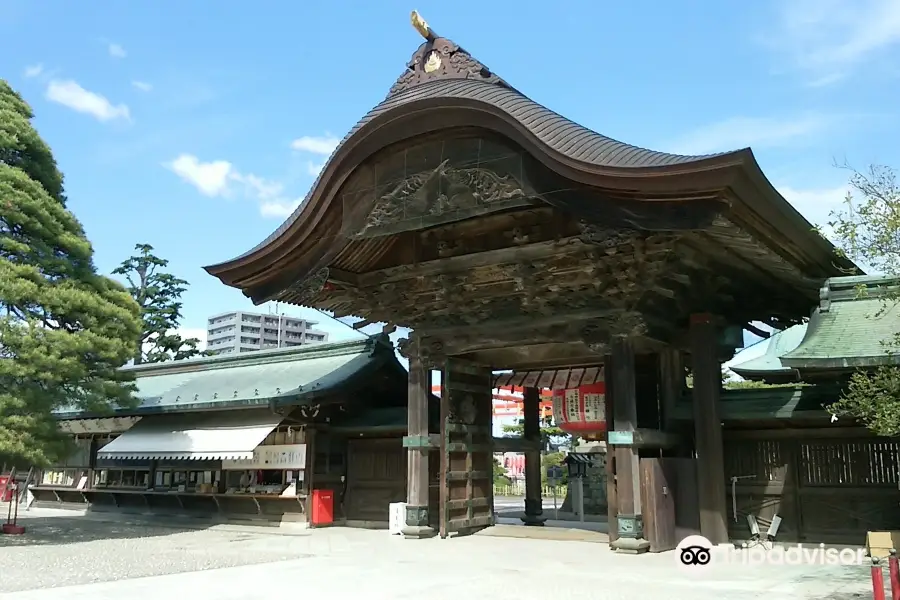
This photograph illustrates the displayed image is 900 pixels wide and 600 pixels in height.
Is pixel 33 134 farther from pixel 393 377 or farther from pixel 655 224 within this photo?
pixel 655 224

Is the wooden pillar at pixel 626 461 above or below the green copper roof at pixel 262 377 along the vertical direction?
below

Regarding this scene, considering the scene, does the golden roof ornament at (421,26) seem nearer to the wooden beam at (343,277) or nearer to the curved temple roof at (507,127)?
the curved temple roof at (507,127)

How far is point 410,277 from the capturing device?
1332cm

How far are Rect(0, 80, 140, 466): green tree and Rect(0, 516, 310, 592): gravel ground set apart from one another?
1.78 meters

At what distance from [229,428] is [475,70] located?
10052 mm

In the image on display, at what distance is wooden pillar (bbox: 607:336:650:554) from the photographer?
451 inches

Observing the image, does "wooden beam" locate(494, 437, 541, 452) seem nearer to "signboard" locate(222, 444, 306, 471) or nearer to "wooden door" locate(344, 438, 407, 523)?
"wooden door" locate(344, 438, 407, 523)

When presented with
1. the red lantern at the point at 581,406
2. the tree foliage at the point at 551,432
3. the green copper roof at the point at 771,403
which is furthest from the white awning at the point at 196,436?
the tree foliage at the point at 551,432

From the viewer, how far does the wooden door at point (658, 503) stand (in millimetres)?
11680

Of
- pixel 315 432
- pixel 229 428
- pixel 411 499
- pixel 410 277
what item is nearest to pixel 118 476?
pixel 229 428

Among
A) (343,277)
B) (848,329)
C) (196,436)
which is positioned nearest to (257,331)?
(196,436)

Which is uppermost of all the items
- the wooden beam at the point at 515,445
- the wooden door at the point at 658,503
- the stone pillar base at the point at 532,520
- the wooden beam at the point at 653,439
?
the wooden beam at the point at 653,439

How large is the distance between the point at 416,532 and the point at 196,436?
22.7 ft

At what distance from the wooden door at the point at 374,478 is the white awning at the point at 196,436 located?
1.96 m
